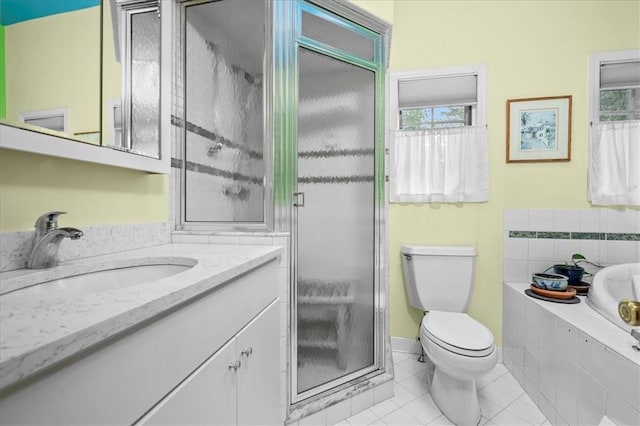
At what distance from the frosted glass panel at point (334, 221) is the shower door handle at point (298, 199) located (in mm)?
25

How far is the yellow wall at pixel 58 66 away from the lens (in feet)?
2.42

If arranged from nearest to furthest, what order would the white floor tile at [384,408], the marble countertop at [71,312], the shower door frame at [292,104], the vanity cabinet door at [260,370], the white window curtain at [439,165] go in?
the marble countertop at [71,312] → the vanity cabinet door at [260,370] → the shower door frame at [292,104] → the white floor tile at [384,408] → the white window curtain at [439,165]

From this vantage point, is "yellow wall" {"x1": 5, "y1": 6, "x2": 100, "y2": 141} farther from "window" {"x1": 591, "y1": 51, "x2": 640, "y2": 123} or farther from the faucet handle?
"window" {"x1": 591, "y1": 51, "x2": 640, "y2": 123}

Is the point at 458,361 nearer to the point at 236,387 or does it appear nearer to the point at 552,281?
the point at 552,281

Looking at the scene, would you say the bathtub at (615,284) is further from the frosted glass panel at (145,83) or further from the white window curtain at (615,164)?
the frosted glass panel at (145,83)

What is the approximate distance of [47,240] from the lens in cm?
76

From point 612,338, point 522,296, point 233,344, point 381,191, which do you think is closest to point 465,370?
point 612,338

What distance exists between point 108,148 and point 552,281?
229 centimetres

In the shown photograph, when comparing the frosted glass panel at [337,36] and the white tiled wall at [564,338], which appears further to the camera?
the frosted glass panel at [337,36]

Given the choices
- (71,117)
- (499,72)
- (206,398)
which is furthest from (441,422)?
(499,72)

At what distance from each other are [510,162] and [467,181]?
12.5 inches

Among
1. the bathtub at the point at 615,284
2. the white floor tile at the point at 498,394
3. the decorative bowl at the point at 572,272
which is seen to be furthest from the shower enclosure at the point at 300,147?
the decorative bowl at the point at 572,272

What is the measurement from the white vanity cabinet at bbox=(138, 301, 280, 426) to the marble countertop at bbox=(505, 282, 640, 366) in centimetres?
131

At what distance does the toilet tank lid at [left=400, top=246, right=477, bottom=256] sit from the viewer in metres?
1.91
